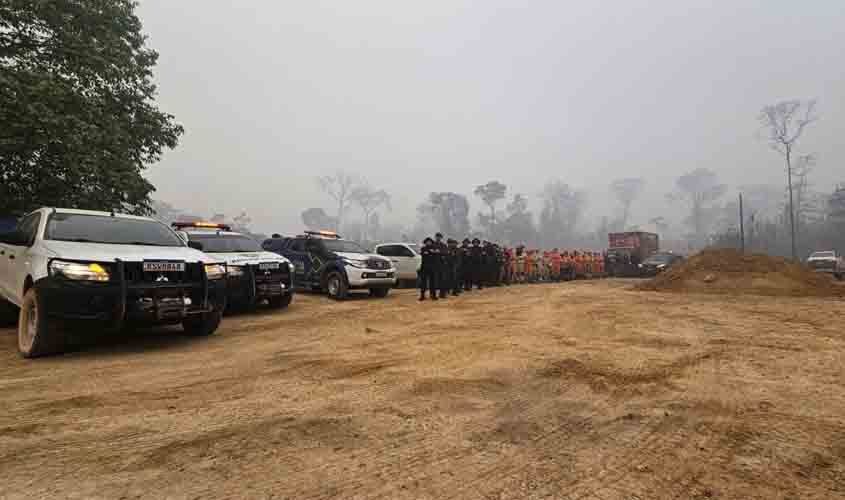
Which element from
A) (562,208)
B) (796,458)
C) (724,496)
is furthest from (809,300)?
(562,208)

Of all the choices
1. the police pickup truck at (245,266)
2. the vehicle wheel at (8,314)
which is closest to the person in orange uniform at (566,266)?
the police pickup truck at (245,266)

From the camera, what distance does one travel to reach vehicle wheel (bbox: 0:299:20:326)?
6.87 metres

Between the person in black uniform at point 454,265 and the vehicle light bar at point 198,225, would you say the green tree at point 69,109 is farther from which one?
the person in black uniform at point 454,265

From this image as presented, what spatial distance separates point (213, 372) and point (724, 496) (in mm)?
4188

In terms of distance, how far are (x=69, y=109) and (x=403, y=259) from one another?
10236mm

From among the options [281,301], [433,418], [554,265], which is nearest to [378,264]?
[281,301]

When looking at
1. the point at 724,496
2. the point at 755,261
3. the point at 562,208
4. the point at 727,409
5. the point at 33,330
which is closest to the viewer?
the point at 724,496

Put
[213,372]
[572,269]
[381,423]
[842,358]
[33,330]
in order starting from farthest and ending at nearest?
[572,269]
[33,330]
[842,358]
[213,372]
[381,423]

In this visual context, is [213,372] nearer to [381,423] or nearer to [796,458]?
[381,423]

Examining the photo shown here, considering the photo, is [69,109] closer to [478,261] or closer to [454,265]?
[454,265]

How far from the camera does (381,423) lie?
286 cm

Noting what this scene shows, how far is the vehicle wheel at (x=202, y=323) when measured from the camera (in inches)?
241

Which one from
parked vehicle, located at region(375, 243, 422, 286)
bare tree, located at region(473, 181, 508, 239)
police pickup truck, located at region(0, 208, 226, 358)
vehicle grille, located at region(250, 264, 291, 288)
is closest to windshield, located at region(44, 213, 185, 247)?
police pickup truck, located at region(0, 208, 226, 358)

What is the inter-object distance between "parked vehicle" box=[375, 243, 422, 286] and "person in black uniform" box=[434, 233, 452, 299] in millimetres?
3206
